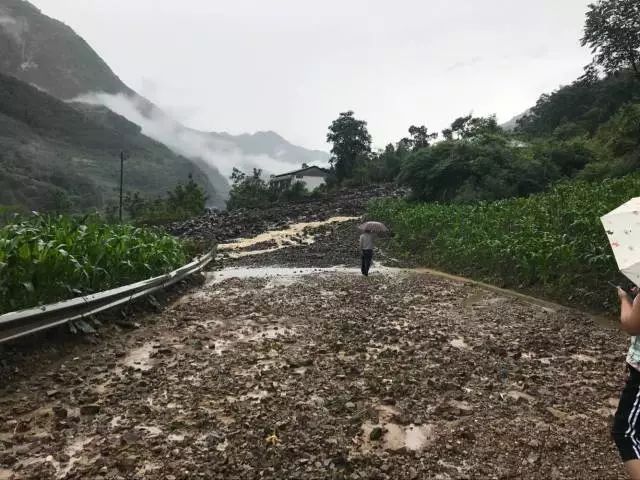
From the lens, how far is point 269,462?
3469 mm

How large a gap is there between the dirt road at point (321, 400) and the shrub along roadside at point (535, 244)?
7.08ft

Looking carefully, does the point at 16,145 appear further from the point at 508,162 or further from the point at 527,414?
the point at 527,414

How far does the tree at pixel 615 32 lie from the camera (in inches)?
1698

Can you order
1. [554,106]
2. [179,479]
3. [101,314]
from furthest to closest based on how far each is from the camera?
[554,106] < [101,314] < [179,479]

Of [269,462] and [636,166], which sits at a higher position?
[636,166]

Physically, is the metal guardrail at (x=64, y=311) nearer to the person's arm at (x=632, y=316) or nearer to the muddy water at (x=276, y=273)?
the muddy water at (x=276, y=273)

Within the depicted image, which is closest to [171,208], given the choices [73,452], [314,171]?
[314,171]

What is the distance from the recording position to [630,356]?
8.99ft

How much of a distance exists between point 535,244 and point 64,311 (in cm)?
1085

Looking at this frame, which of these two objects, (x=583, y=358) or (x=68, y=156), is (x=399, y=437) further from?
(x=68, y=156)

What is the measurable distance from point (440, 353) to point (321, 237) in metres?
22.7

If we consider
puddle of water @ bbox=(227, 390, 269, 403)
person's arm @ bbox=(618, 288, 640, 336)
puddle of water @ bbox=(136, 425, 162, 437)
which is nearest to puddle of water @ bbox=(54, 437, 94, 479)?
puddle of water @ bbox=(136, 425, 162, 437)

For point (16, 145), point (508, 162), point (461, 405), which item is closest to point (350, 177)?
point (508, 162)

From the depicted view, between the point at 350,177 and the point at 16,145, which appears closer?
the point at 350,177
